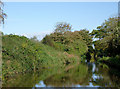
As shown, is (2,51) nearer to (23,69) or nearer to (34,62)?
(23,69)

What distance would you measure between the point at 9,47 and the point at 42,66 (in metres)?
5.84

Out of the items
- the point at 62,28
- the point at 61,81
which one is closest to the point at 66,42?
the point at 62,28

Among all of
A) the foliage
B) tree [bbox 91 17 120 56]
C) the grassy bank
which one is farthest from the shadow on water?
the foliage

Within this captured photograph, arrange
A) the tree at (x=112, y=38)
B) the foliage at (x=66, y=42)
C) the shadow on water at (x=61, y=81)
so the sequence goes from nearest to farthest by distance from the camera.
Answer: the shadow on water at (x=61, y=81) < the tree at (x=112, y=38) < the foliage at (x=66, y=42)

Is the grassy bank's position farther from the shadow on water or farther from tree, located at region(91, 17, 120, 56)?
tree, located at region(91, 17, 120, 56)

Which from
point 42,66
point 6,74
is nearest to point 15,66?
point 6,74

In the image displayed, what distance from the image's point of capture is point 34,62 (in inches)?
730

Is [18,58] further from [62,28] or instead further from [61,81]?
[62,28]

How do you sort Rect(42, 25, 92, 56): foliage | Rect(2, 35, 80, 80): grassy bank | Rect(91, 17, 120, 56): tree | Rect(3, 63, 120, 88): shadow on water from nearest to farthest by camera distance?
1. Rect(3, 63, 120, 88): shadow on water
2. Rect(2, 35, 80, 80): grassy bank
3. Rect(91, 17, 120, 56): tree
4. Rect(42, 25, 92, 56): foliage

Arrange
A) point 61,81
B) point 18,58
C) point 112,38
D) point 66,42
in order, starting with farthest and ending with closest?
point 66,42
point 112,38
point 18,58
point 61,81

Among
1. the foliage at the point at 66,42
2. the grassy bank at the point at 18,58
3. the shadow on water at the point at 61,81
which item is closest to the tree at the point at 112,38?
the foliage at the point at 66,42

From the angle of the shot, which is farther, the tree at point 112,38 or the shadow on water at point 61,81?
the tree at point 112,38

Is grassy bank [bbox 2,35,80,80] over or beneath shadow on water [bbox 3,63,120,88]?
over

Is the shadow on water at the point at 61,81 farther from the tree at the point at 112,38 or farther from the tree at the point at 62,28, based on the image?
the tree at the point at 62,28
